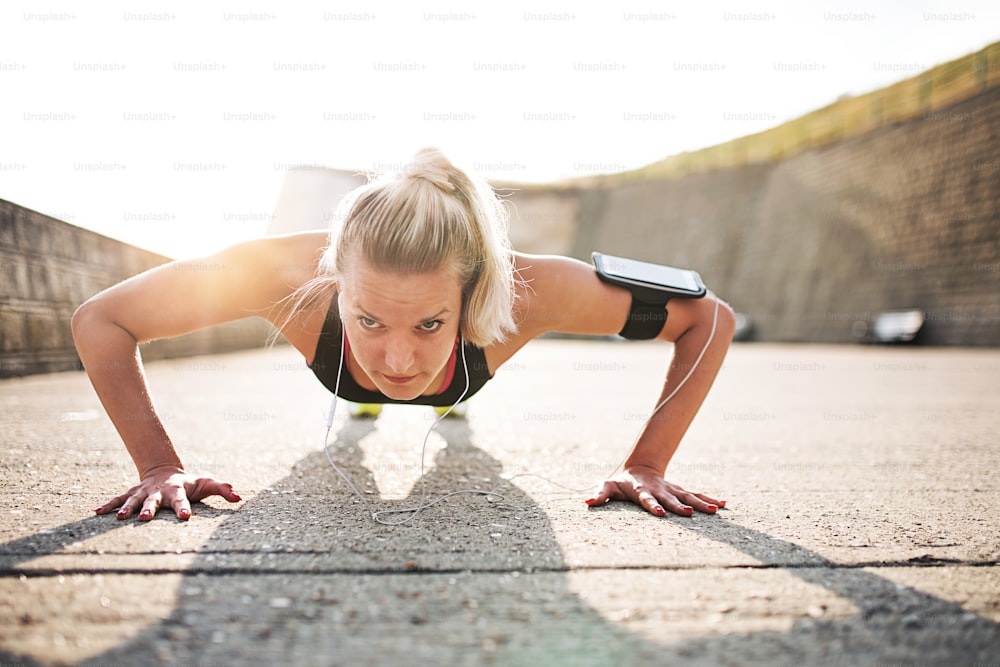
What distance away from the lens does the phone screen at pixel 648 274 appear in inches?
88.6

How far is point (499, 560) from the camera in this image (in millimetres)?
1429

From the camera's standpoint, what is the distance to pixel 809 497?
2.16 metres

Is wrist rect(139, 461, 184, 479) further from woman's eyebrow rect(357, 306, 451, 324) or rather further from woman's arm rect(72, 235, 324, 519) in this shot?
woman's eyebrow rect(357, 306, 451, 324)

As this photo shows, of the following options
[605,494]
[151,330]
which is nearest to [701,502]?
[605,494]

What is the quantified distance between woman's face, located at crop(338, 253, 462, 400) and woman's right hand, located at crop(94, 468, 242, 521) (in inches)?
23.2

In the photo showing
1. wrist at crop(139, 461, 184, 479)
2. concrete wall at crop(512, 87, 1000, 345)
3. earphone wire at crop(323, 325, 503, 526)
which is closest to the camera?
earphone wire at crop(323, 325, 503, 526)

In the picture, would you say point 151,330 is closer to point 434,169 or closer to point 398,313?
point 398,313

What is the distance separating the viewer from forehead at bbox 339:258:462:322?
1.72 metres

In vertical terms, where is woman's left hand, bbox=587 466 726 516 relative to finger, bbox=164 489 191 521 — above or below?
above

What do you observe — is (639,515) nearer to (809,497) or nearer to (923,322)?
(809,497)

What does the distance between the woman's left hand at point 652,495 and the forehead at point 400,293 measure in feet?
2.57

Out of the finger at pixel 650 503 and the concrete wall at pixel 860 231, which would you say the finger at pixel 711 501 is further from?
the concrete wall at pixel 860 231

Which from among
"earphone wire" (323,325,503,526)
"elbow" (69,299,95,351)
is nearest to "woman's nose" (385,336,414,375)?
"earphone wire" (323,325,503,526)

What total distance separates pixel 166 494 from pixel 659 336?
1734mm
